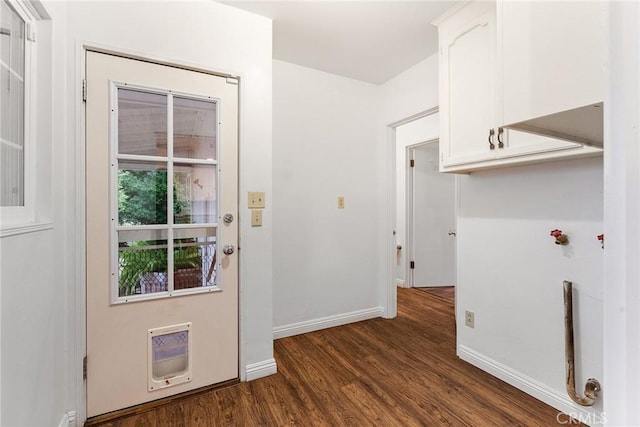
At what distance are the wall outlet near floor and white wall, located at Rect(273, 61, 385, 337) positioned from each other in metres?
0.96

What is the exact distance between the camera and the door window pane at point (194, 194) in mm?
1717

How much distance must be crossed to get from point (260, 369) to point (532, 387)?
1.65 metres

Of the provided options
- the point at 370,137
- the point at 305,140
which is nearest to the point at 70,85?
the point at 305,140

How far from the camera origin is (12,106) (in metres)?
1.15

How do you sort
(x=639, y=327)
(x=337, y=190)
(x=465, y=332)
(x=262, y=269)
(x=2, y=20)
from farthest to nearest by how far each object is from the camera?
(x=337, y=190) → (x=465, y=332) → (x=262, y=269) → (x=2, y=20) → (x=639, y=327)

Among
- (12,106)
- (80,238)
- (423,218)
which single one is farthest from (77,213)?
(423,218)

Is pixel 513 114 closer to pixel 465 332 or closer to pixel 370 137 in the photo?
pixel 465 332

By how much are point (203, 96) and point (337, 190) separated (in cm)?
142

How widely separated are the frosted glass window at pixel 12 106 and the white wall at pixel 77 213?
163 mm

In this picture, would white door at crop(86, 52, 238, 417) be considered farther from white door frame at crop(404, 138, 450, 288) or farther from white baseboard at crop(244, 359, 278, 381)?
white door frame at crop(404, 138, 450, 288)

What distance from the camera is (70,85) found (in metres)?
1.46

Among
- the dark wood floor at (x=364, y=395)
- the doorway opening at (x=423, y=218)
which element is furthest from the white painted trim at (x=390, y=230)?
the doorway opening at (x=423, y=218)

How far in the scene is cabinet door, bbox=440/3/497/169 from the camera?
1.68 meters

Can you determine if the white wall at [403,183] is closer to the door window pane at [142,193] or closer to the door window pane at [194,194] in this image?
the door window pane at [194,194]
